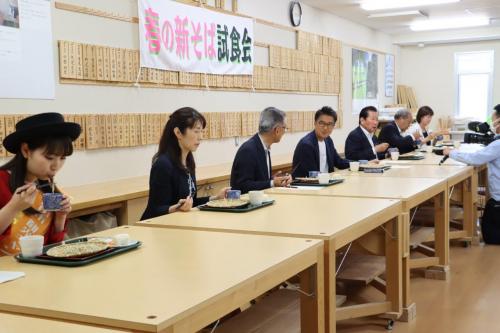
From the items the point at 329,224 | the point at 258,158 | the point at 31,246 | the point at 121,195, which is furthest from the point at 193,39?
the point at 31,246

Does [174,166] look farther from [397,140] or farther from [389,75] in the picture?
[389,75]

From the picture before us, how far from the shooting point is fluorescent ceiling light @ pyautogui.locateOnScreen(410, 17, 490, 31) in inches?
371

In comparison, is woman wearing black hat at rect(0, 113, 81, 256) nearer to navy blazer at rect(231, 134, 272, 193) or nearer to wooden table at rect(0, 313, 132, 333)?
wooden table at rect(0, 313, 132, 333)

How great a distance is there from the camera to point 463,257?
4863 millimetres

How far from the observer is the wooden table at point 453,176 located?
4.45 meters

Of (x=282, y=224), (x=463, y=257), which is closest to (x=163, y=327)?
(x=282, y=224)

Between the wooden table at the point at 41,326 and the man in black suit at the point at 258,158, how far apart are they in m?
2.49

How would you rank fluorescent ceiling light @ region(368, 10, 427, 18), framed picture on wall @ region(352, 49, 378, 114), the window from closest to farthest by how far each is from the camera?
fluorescent ceiling light @ region(368, 10, 427, 18) → framed picture on wall @ region(352, 49, 378, 114) → the window

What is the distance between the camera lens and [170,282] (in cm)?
164

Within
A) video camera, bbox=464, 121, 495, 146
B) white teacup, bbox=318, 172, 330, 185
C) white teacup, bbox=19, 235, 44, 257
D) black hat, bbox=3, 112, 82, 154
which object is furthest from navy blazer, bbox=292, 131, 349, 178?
video camera, bbox=464, 121, 495, 146

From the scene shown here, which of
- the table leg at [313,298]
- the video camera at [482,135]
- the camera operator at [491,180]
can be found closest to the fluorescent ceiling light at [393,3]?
the video camera at [482,135]

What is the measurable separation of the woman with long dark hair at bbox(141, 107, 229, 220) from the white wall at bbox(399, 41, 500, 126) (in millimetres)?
9058

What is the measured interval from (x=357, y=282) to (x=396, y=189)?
63 centimetres

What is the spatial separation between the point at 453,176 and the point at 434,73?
750cm
